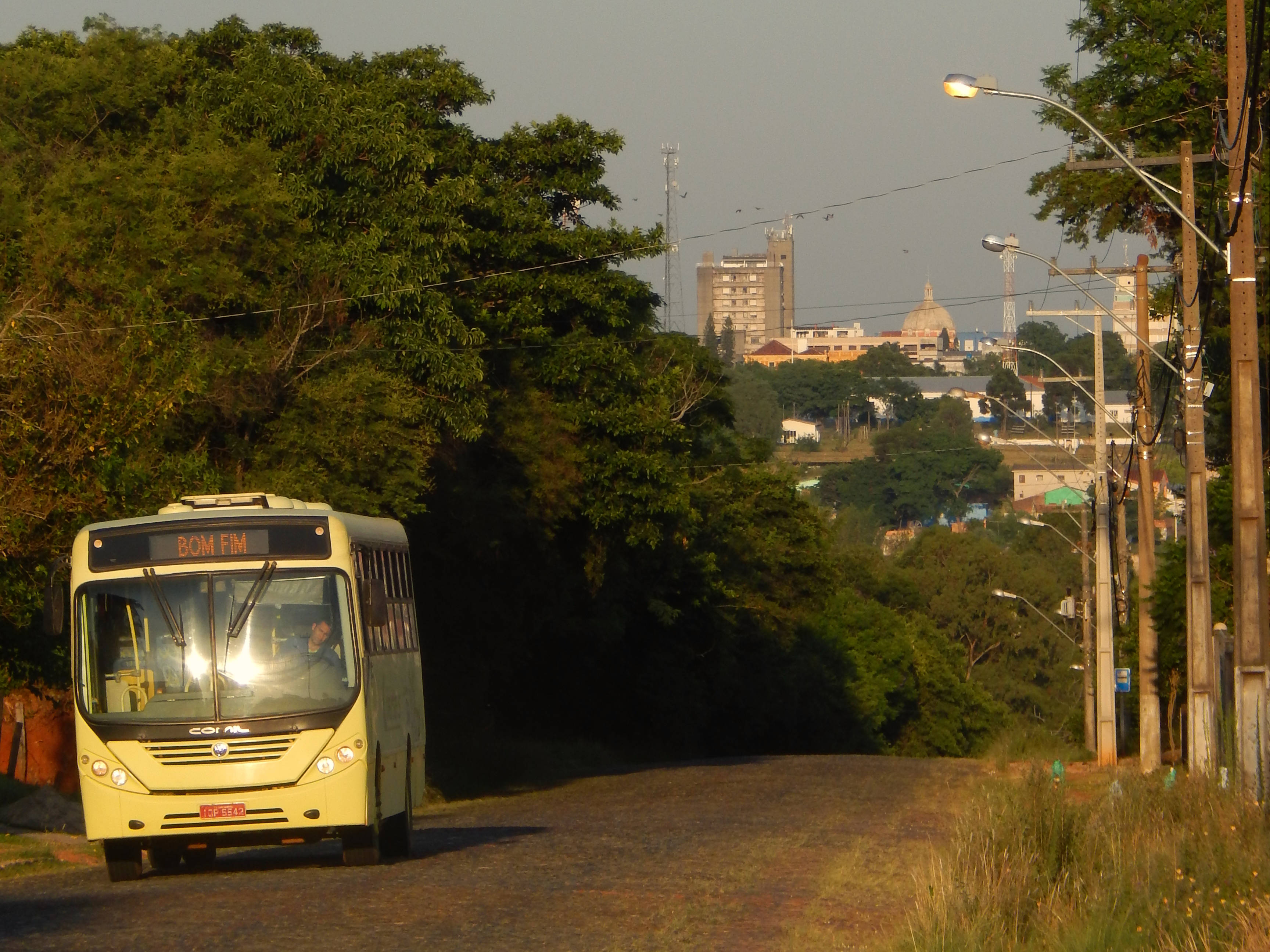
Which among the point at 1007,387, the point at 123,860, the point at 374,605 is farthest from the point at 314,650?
the point at 1007,387

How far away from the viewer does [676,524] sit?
3884 centimetres

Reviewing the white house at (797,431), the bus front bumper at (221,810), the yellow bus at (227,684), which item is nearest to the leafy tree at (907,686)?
the yellow bus at (227,684)

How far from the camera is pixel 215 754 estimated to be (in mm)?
13438

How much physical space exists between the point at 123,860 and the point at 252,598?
7.58 feet

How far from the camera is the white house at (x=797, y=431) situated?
17038 centimetres

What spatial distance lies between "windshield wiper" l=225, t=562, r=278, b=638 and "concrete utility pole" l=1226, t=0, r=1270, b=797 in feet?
27.1

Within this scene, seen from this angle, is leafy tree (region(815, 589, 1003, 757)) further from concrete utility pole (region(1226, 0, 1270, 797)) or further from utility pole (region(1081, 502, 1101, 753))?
concrete utility pole (region(1226, 0, 1270, 797))

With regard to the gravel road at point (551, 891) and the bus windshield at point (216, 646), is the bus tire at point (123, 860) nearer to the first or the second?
the gravel road at point (551, 891)

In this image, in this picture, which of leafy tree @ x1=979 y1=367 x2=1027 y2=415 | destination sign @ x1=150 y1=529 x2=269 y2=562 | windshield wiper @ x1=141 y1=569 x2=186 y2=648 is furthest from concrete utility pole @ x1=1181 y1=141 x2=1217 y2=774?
leafy tree @ x1=979 y1=367 x2=1027 y2=415

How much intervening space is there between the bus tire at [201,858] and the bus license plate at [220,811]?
2.19 metres

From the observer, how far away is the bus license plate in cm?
1337

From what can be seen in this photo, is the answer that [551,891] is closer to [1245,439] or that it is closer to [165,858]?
[165,858]

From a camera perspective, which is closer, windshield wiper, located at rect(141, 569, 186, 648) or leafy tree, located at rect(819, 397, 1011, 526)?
windshield wiper, located at rect(141, 569, 186, 648)

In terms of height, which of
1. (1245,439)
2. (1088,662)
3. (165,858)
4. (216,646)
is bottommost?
(1088,662)
